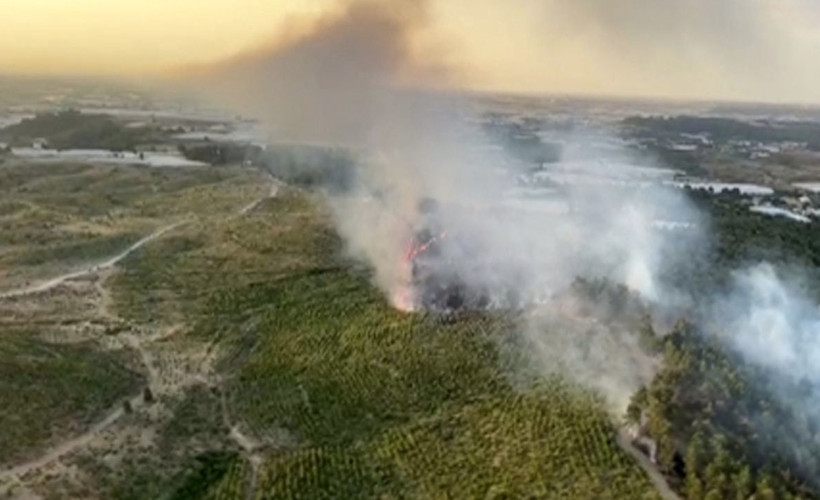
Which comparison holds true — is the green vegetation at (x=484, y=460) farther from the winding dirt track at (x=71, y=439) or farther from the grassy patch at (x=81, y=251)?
the grassy patch at (x=81, y=251)

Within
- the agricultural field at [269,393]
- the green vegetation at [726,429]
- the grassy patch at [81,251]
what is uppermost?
the green vegetation at [726,429]

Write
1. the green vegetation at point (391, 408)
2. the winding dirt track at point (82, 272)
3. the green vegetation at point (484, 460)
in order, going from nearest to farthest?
the green vegetation at point (484, 460) → the green vegetation at point (391, 408) → the winding dirt track at point (82, 272)

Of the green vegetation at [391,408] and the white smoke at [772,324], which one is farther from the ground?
the white smoke at [772,324]

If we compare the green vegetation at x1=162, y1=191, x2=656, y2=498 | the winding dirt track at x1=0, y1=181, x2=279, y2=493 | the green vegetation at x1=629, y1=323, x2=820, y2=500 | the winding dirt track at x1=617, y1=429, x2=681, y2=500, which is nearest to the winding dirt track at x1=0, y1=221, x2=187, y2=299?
the winding dirt track at x1=0, y1=181, x2=279, y2=493

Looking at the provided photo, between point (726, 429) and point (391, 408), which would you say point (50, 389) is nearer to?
point (391, 408)

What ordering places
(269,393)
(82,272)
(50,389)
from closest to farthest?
(50,389)
(269,393)
(82,272)

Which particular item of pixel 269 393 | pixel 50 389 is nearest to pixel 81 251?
pixel 50 389

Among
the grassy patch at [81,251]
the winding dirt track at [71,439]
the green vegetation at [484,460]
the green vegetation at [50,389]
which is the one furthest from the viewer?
the grassy patch at [81,251]

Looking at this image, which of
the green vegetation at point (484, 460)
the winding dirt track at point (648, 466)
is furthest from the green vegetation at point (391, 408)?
the winding dirt track at point (648, 466)
